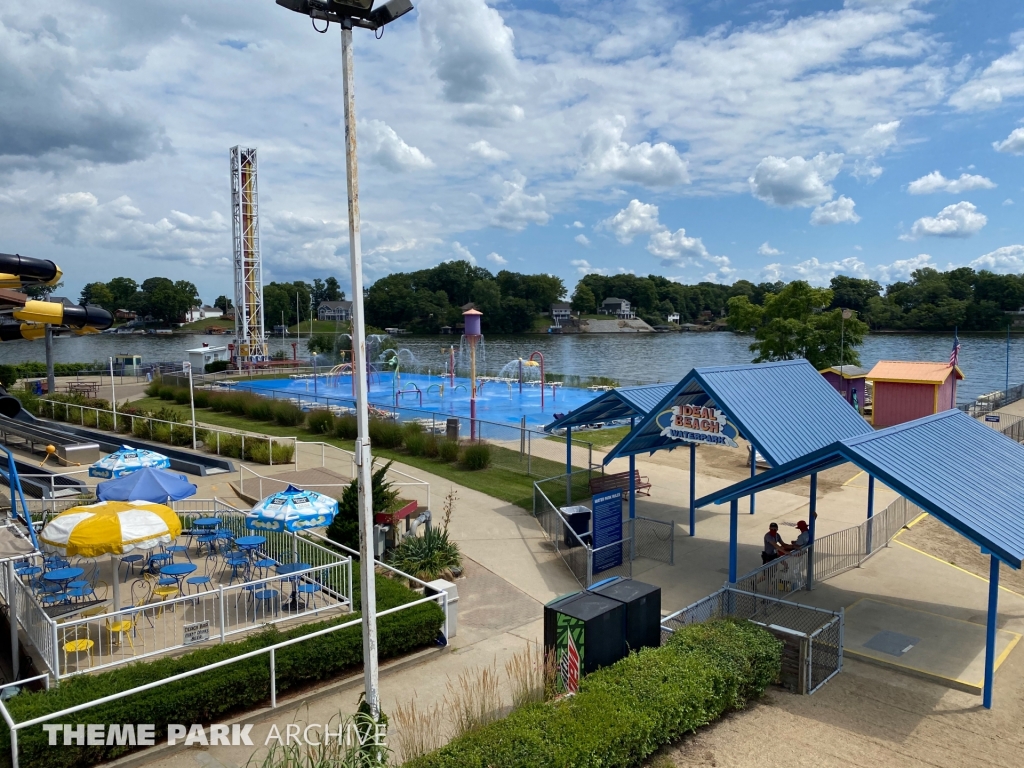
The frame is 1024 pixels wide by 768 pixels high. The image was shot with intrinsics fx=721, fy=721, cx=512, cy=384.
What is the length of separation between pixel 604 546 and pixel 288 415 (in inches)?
862

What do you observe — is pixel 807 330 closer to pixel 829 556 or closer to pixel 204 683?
pixel 829 556

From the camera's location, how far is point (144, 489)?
13.1 metres

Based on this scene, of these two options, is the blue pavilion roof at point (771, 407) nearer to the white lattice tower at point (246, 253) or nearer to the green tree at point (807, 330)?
the green tree at point (807, 330)

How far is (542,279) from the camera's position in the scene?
16662cm

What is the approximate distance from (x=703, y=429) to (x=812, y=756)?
20.9 feet

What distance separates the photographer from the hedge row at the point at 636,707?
660 centimetres

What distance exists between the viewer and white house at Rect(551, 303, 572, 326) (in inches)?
6668

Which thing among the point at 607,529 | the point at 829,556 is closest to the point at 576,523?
the point at 607,529

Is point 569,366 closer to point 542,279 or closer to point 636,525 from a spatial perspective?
point 636,525

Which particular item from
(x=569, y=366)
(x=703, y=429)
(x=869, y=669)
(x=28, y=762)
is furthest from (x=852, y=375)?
(x=569, y=366)

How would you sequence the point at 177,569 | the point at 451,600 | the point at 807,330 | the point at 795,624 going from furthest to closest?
the point at 807,330, the point at 177,569, the point at 795,624, the point at 451,600

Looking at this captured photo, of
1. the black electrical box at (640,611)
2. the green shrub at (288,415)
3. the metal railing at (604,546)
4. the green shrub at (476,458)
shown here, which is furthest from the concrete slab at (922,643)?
the green shrub at (288,415)

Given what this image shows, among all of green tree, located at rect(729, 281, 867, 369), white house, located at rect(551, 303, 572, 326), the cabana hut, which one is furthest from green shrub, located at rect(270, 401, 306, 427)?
white house, located at rect(551, 303, 572, 326)

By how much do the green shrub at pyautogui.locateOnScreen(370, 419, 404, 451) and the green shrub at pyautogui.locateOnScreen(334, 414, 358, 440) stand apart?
1.91 meters
